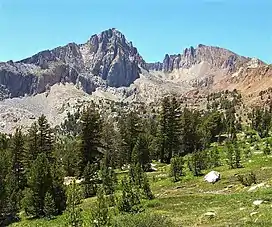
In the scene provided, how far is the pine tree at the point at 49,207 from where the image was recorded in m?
42.8

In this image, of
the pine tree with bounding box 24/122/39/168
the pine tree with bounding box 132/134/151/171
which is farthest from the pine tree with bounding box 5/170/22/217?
the pine tree with bounding box 132/134/151/171

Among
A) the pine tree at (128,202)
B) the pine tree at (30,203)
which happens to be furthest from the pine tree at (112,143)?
the pine tree at (128,202)

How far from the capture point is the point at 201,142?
9338 centimetres

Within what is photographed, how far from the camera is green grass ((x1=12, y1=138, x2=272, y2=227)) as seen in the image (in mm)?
26000

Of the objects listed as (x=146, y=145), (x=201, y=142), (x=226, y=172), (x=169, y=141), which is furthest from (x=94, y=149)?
(x=201, y=142)

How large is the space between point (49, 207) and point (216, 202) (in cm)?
1759

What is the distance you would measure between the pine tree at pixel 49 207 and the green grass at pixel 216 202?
4.09ft

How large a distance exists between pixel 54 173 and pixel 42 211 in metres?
4.04

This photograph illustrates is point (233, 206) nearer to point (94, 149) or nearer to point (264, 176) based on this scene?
point (264, 176)

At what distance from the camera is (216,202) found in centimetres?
3250

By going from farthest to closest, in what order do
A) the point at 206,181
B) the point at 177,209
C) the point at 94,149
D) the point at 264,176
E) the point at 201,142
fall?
the point at 201,142
the point at 94,149
the point at 206,181
the point at 264,176
the point at 177,209

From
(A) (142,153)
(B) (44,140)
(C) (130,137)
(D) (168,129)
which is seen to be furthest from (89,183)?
(D) (168,129)

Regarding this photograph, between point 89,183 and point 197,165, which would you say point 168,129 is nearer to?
point 197,165

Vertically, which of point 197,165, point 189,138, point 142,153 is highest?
point 189,138
